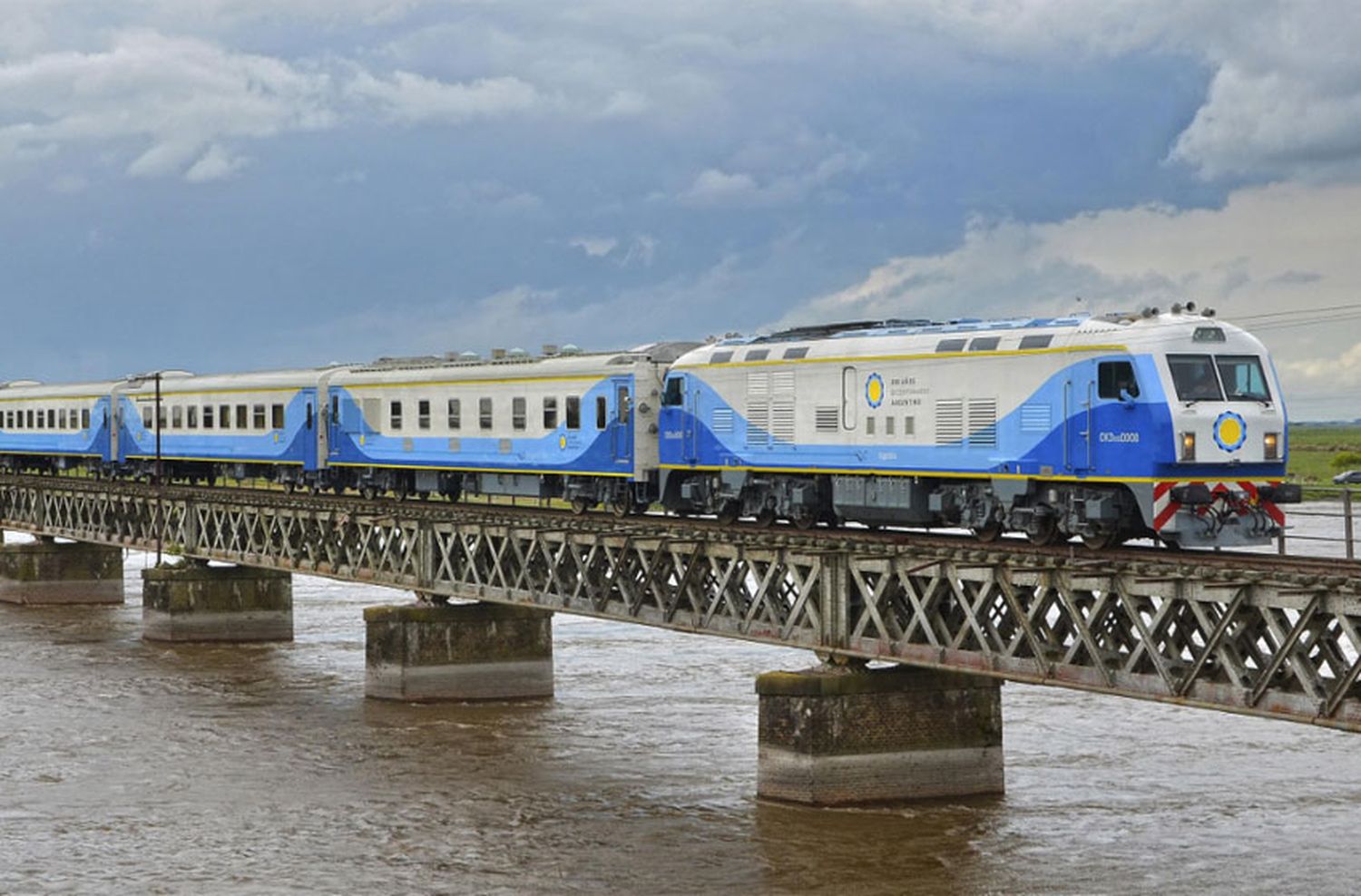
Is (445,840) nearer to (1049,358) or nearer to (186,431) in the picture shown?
(1049,358)

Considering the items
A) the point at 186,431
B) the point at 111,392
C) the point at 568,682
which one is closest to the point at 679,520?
the point at 568,682

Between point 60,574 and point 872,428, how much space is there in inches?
1840

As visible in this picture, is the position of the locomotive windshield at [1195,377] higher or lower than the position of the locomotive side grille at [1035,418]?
higher

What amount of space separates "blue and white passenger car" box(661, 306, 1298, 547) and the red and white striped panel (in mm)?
23

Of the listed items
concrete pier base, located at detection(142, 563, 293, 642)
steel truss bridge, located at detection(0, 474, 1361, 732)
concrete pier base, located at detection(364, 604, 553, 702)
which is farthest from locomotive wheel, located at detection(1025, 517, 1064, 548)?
concrete pier base, located at detection(142, 563, 293, 642)

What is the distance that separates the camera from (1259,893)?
28359 mm

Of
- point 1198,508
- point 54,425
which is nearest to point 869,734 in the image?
point 1198,508

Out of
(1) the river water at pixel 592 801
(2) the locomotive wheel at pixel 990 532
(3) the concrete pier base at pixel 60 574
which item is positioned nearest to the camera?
(1) the river water at pixel 592 801

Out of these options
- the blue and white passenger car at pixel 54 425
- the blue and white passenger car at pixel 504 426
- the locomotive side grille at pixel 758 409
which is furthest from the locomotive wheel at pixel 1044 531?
the blue and white passenger car at pixel 54 425

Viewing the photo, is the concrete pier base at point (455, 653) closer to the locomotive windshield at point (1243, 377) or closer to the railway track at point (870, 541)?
the railway track at point (870, 541)

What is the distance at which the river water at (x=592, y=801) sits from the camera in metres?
30.0

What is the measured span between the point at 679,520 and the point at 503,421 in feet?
30.9

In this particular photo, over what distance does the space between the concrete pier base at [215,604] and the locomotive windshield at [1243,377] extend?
35395 millimetres

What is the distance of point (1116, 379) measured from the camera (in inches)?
1283
